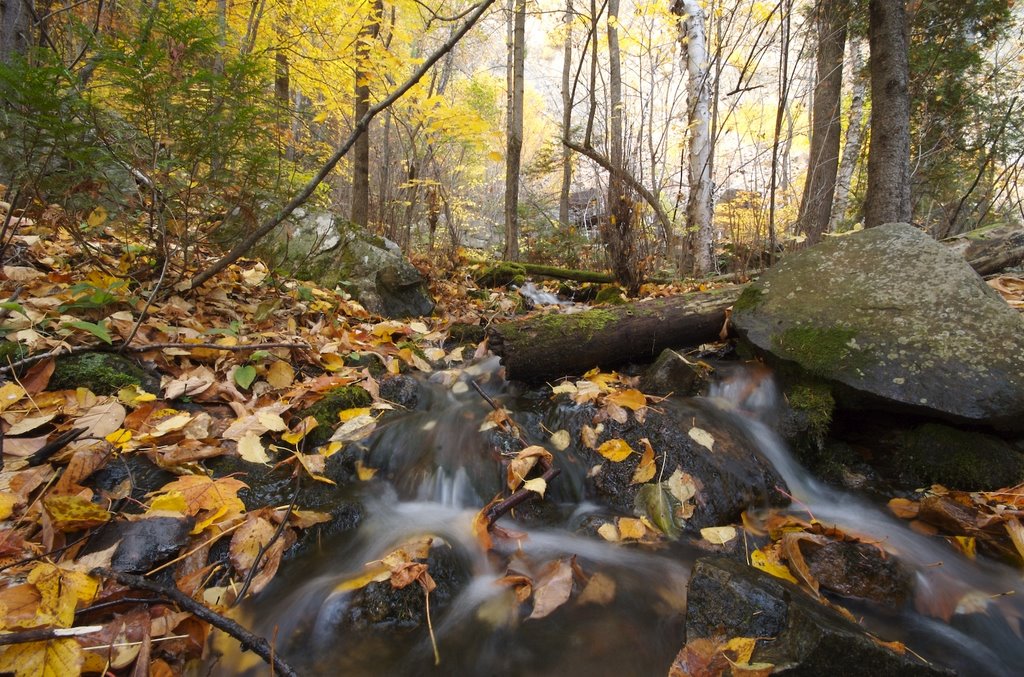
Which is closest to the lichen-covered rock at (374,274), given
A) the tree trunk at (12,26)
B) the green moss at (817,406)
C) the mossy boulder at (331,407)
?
the mossy boulder at (331,407)

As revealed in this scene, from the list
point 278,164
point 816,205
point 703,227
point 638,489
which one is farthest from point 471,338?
point 816,205

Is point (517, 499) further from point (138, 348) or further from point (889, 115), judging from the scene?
point (889, 115)

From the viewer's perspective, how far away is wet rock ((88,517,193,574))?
1479 millimetres

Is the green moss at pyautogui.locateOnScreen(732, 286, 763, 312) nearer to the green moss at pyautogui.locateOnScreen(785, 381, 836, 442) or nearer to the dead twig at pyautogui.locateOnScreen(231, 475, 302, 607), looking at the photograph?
the green moss at pyautogui.locateOnScreen(785, 381, 836, 442)

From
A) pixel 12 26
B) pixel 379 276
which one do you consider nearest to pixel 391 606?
pixel 379 276

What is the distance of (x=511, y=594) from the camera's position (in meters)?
1.72

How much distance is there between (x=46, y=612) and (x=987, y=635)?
9.82 feet

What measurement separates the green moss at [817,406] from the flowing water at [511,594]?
0.22 m

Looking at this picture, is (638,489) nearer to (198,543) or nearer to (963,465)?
(963,465)

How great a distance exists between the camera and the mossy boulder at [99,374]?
2086 mm

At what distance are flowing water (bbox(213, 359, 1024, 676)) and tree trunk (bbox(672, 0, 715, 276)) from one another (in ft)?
18.2

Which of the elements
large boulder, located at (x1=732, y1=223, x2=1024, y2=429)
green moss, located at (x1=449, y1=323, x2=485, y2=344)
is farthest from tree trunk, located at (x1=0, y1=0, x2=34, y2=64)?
large boulder, located at (x1=732, y1=223, x2=1024, y2=429)

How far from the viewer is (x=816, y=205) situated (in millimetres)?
7516

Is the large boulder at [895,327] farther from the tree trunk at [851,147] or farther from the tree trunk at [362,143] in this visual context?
the tree trunk at [851,147]
